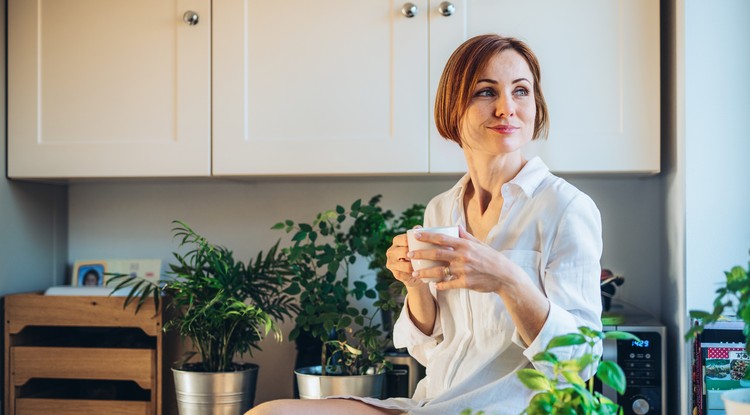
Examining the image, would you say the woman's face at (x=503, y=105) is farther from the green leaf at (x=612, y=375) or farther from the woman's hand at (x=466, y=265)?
the green leaf at (x=612, y=375)

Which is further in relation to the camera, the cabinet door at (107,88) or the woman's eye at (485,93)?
the cabinet door at (107,88)

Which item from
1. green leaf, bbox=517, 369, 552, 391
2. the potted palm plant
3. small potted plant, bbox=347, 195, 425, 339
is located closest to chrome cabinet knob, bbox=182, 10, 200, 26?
the potted palm plant

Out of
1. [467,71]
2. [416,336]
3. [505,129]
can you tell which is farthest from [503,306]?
[467,71]

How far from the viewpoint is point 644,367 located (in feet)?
5.78

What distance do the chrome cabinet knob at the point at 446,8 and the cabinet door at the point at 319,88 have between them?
0.15 feet

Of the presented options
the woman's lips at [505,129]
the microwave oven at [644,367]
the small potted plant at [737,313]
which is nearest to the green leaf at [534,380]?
the small potted plant at [737,313]

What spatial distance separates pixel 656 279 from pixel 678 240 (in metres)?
0.39

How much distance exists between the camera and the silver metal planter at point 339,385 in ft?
5.88

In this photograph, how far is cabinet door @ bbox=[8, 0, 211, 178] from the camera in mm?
2004

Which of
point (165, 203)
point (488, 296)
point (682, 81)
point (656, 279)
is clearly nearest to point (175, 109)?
point (165, 203)

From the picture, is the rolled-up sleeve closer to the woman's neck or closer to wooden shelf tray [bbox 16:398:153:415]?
the woman's neck

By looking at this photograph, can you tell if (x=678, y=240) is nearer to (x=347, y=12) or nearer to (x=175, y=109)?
(x=347, y=12)

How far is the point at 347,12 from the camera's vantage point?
1945mm

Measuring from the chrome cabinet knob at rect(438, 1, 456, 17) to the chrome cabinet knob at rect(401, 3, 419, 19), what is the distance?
0.20ft
